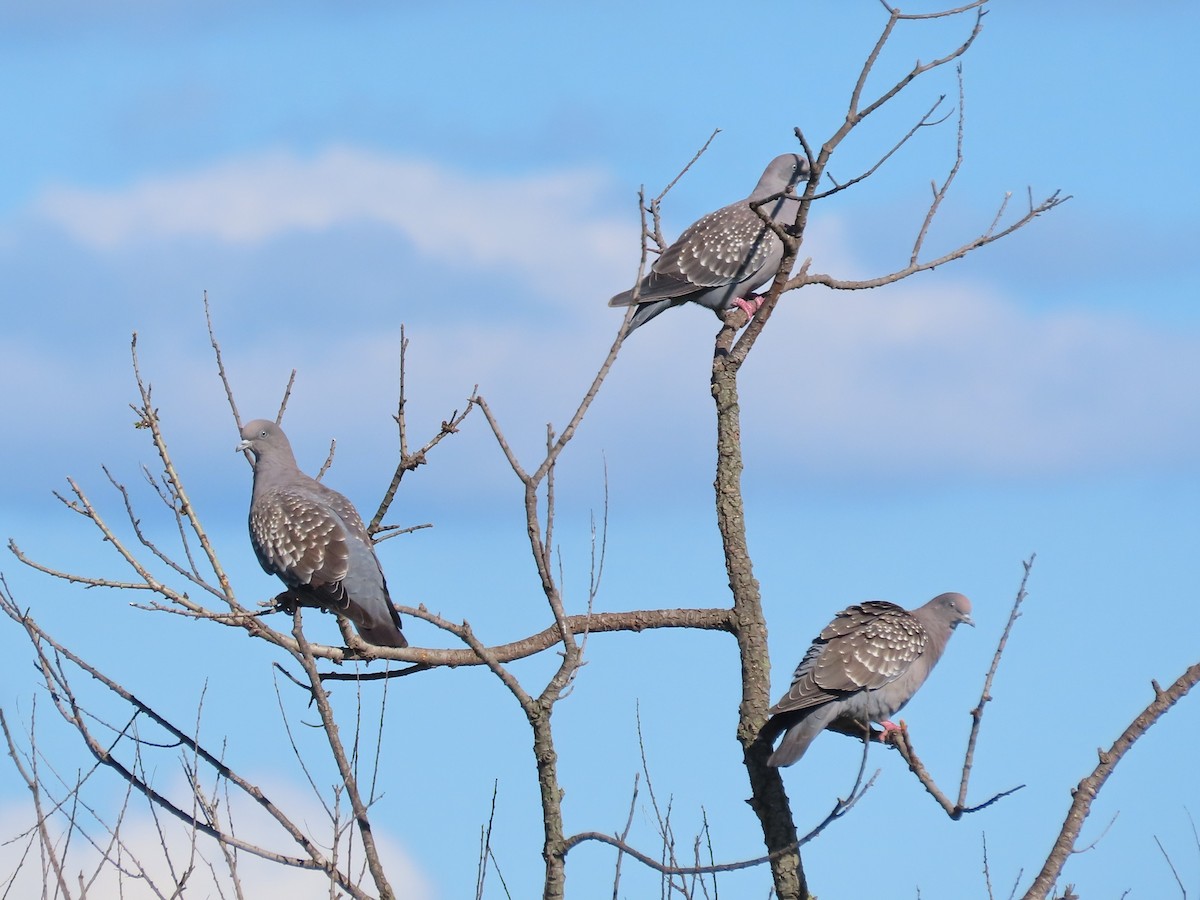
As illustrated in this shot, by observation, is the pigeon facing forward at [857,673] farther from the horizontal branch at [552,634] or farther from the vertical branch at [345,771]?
the vertical branch at [345,771]

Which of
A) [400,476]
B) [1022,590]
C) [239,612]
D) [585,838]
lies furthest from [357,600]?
[1022,590]

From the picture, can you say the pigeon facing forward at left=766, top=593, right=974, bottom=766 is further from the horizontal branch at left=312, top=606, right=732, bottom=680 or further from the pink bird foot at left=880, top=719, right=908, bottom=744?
the horizontal branch at left=312, top=606, right=732, bottom=680

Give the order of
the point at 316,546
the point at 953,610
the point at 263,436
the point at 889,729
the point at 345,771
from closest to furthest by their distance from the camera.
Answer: the point at 345,771 → the point at 889,729 → the point at 316,546 → the point at 953,610 → the point at 263,436

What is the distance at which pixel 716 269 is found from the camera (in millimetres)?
9031

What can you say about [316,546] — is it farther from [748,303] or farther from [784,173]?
[784,173]

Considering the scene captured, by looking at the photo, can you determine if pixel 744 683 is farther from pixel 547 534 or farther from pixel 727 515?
pixel 547 534

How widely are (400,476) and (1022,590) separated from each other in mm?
3047

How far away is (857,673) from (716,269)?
3.42 m

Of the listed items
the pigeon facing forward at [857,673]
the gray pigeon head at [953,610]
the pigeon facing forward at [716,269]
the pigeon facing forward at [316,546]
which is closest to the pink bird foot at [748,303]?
the pigeon facing forward at [716,269]

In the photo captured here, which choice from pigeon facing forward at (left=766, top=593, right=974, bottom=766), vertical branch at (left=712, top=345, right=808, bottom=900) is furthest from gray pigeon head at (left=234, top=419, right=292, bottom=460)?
pigeon facing forward at (left=766, top=593, right=974, bottom=766)

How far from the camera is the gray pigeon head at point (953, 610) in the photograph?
761 cm

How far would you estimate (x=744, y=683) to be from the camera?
614cm

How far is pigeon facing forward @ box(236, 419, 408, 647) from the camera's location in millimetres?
6730

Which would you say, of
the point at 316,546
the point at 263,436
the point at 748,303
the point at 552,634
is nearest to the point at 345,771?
the point at 552,634
